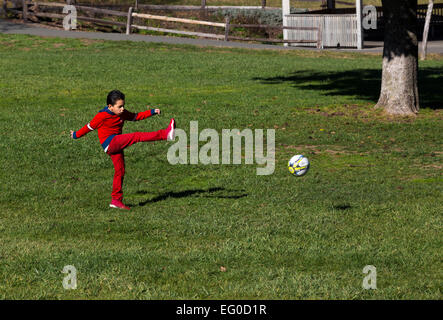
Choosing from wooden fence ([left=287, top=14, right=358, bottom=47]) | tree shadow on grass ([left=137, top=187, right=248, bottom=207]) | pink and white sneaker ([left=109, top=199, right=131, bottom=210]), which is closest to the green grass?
tree shadow on grass ([left=137, top=187, right=248, bottom=207])

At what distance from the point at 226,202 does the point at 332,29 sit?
25.9m

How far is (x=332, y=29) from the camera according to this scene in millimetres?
35312

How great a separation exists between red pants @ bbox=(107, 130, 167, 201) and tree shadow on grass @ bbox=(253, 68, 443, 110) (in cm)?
1197

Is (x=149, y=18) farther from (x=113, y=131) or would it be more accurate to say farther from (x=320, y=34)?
(x=113, y=131)

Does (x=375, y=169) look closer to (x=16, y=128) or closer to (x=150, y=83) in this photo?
(x=16, y=128)

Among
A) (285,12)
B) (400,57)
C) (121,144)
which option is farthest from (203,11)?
(121,144)

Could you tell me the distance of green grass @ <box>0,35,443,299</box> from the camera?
24.3 ft

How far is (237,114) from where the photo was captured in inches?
741

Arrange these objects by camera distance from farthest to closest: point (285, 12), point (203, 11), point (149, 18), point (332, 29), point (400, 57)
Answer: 1. point (203, 11)
2. point (149, 18)
3. point (285, 12)
4. point (332, 29)
5. point (400, 57)

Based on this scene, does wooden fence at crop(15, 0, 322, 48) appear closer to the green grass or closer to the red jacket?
the green grass

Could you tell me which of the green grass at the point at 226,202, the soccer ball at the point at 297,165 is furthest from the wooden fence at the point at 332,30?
the soccer ball at the point at 297,165

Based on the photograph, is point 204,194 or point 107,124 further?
point 204,194
